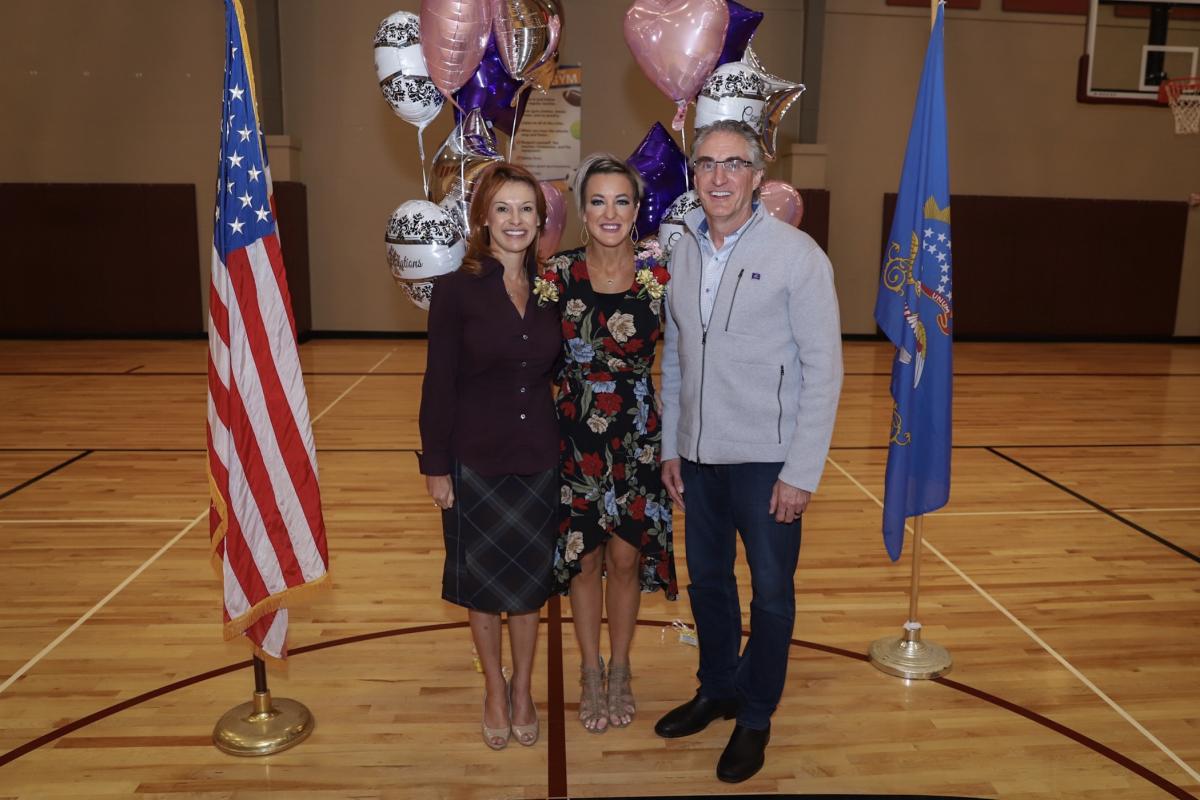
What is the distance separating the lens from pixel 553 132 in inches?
412

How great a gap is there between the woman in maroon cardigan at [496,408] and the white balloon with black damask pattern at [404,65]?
0.98 metres

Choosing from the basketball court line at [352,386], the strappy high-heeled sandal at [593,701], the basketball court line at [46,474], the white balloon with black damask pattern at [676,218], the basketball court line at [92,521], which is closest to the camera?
the strappy high-heeled sandal at [593,701]

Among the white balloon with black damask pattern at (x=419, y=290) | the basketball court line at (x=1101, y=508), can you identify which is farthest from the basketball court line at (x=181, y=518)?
the white balloon with black damask pattern at (x=419, y=290)

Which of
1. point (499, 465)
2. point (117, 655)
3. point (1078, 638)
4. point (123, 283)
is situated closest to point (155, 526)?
point (117, 655)

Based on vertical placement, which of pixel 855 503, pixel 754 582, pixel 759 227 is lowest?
pixel 855 503

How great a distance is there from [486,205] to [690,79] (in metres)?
1.28

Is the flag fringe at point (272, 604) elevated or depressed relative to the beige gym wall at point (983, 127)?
depressed

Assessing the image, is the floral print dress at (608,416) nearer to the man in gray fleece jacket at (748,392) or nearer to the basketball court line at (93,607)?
the man in gray fleece jacket at (748,392)

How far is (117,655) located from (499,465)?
1.74 metres

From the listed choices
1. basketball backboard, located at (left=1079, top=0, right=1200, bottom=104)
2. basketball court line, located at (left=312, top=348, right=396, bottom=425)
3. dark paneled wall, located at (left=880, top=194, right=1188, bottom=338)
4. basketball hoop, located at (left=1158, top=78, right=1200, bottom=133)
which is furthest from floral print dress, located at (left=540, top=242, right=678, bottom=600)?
basketball backboard, located at (left=1079, top=0, right=1200, bottom=104)

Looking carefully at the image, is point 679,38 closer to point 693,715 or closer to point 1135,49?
point 693,715

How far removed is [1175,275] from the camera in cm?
1126

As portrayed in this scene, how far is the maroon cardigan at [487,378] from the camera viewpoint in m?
2.50

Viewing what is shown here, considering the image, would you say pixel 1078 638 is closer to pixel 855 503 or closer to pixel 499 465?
pixel 855 503
